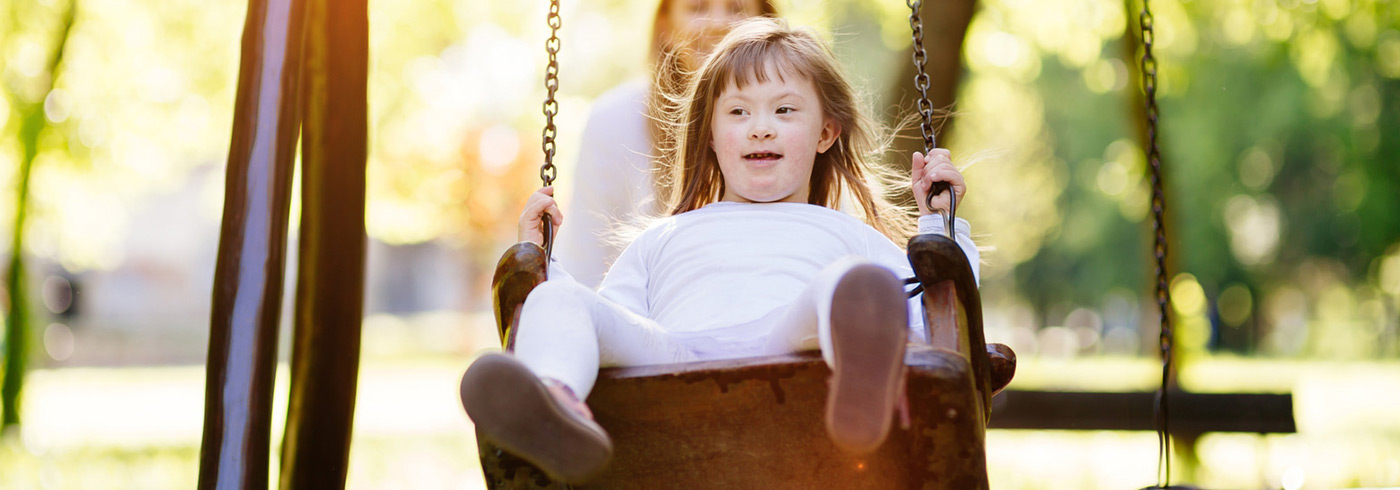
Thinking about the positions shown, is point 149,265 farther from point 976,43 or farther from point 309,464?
point 309,464

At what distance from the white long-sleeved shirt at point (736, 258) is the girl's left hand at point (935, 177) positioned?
0.05 m

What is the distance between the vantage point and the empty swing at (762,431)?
72.0 inches

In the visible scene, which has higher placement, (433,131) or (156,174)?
(433,131)

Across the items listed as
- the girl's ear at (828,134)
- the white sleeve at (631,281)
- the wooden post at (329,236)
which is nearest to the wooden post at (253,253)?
the wooden post at (329,236)

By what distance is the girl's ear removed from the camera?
2831 millimetres

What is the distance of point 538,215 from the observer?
98.8 inches

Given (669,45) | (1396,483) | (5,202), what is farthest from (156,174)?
(1396,483)

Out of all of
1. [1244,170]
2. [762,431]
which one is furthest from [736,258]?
[1244,170]

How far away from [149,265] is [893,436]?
114ft

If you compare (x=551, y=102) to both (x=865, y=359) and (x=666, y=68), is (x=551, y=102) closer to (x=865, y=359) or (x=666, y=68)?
(x=666, y=68)

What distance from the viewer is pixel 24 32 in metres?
9.65

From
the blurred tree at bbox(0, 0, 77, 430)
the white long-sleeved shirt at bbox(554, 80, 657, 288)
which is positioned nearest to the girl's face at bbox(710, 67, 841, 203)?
the white long-sleeved shirt at bbox(554, 80, 657, 288)

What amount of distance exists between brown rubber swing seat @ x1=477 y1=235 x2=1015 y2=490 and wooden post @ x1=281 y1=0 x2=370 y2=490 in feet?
4.18

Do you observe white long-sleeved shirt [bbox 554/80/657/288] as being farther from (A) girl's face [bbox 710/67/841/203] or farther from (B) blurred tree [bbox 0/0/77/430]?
(B) blurred tree [bbox 0/0/77/430]
